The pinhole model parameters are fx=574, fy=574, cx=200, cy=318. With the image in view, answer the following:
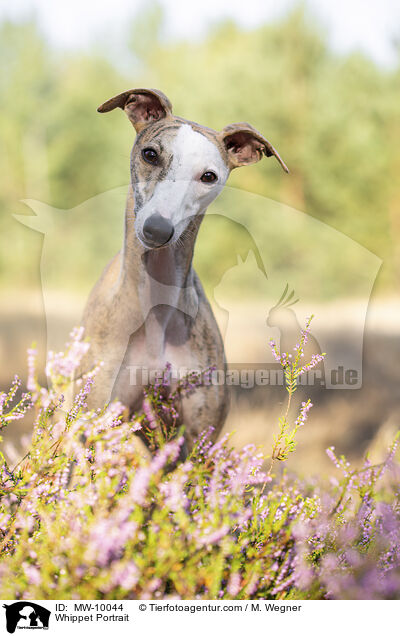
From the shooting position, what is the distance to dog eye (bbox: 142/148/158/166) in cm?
209

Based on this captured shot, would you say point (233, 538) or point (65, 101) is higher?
point (65, 101)

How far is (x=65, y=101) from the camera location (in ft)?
30.5

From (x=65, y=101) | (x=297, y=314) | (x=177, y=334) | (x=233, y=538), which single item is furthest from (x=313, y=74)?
(x=233, y=538)

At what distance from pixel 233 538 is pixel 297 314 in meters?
1.63

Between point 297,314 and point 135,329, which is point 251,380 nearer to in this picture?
point 297,314

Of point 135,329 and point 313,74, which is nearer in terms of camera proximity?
point 135,329

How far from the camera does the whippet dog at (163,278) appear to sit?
2098 mm

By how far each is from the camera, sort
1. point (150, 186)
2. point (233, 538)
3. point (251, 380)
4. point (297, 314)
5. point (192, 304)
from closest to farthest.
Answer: point (233, 538) < point (150, 186) < point (192, 304) < point (297, 314) < point (251, 380)

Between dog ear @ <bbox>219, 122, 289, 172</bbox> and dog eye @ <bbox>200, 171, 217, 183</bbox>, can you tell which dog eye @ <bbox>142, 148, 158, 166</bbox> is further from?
dog ear @ <bbox>219, 122, 289, 172</bbox>
